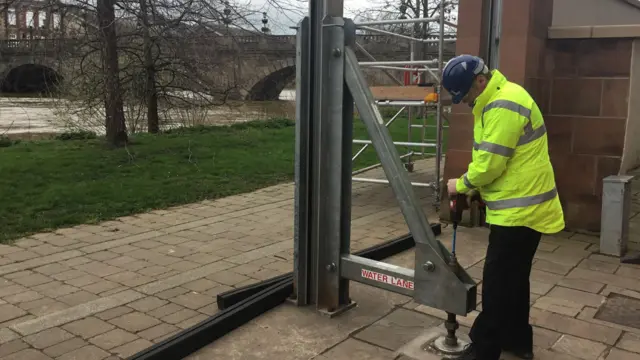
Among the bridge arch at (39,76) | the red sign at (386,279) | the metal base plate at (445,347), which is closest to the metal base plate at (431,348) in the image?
the metal base plate at (445,347)

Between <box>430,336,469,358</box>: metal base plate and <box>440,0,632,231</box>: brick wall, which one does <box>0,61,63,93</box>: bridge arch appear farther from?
<box>430,336,469,358</box>: metal base plate

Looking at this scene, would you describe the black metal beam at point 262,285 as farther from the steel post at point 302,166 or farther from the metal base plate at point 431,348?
the metal base plate at point 431,348

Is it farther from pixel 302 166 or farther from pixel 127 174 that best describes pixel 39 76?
pixel 302 166

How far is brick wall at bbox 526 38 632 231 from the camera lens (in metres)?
6.28

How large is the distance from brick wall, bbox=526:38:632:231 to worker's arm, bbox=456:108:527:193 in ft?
11.3

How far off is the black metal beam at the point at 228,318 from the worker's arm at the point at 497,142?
71.1 inches

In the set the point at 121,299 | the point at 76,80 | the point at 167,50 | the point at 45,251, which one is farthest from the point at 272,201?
the point at 76,80

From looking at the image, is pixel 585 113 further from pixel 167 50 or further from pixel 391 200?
pixel 167 50

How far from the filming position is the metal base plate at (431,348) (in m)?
3.59

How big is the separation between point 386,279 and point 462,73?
4.47ft

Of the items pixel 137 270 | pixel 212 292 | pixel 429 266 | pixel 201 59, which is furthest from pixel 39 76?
pixel 429 266

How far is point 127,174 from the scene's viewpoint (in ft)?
32.2

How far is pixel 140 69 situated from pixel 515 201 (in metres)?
9.64

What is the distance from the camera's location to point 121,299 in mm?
4582
